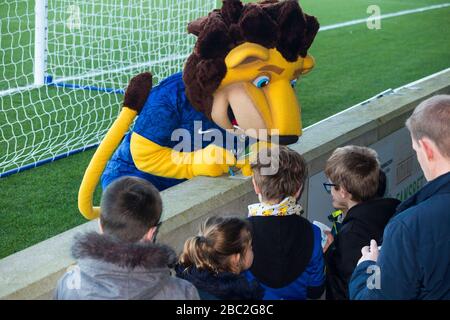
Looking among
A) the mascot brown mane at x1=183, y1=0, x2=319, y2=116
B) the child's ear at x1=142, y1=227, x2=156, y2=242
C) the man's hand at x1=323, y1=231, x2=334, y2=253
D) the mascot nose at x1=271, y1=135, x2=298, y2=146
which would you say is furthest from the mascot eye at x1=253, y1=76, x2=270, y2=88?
the child's ear at x1=142, y1=227, x2=156, y2=242

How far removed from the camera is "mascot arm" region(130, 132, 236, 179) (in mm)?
4008

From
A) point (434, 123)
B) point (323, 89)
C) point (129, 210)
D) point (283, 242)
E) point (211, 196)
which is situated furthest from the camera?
point (323, 89)

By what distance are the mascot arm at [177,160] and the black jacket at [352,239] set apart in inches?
32.7

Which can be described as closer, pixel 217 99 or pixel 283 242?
pixel 283 242

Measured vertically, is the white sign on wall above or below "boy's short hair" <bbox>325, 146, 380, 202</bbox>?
below

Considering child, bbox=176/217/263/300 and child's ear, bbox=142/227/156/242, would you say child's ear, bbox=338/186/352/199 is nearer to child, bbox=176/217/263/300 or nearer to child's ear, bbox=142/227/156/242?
child, bbox=176/217/263/300

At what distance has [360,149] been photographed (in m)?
3.80

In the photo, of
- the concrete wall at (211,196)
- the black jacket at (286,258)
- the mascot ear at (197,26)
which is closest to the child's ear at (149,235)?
the concrete wall at (211,196)

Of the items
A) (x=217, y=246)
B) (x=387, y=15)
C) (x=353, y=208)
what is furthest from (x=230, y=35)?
(x=387, y=15)

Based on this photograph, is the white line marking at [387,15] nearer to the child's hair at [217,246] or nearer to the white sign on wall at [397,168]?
the white sign on wall at [397,168]

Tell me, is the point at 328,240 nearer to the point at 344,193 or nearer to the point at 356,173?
the point at 344,193

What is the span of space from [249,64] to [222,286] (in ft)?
5.20

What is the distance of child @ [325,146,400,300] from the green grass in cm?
210

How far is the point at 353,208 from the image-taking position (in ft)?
11.7
